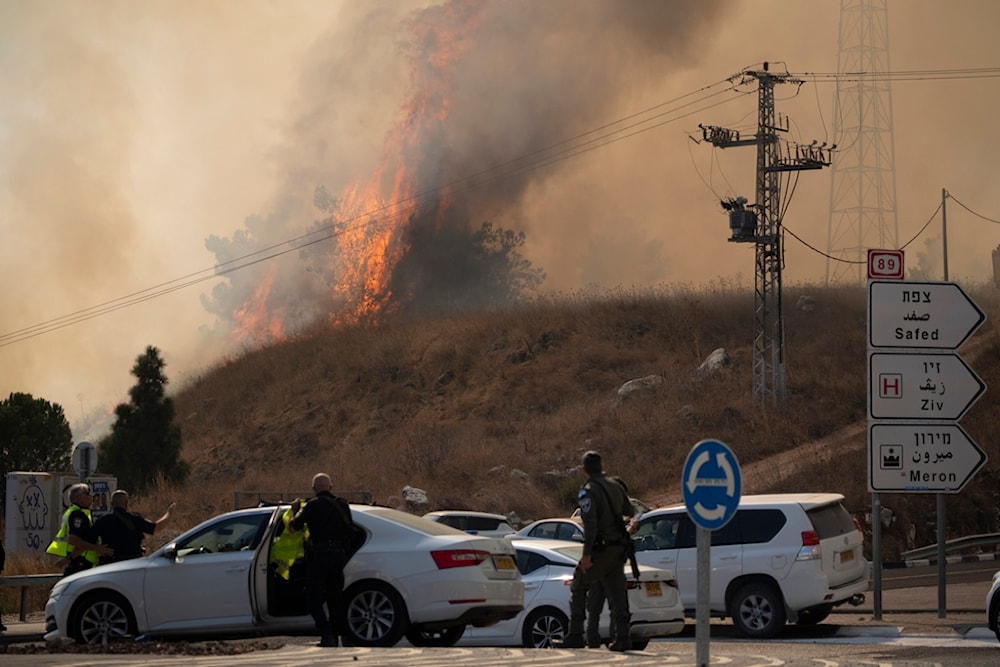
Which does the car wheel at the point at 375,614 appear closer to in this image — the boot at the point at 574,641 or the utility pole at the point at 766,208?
the boot at the point at 574,641

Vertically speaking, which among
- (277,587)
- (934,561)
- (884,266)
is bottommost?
(934,561)

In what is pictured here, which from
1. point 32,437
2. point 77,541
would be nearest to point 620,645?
point 77,541

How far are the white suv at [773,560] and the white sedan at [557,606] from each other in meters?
1.98

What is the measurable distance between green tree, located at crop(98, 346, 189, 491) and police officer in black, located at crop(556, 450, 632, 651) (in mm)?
37075

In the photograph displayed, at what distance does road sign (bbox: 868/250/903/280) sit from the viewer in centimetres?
2002

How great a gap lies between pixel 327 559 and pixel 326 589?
0.98 feet

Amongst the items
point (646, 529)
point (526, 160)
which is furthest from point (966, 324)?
point (526, 160)

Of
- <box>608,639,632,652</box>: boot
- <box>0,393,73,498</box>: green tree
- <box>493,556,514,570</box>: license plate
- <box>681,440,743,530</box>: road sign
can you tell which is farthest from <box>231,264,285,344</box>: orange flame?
<box>681,440,743,530</box>: road sign

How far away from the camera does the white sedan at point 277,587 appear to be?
13258 mm

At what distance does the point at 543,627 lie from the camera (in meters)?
15.1

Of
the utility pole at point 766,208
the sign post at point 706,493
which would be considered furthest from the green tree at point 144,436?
the sign post at point 706,493

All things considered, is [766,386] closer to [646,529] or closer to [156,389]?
[156,389]

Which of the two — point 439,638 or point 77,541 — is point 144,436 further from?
point 439,638

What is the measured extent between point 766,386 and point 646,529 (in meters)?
32.4
